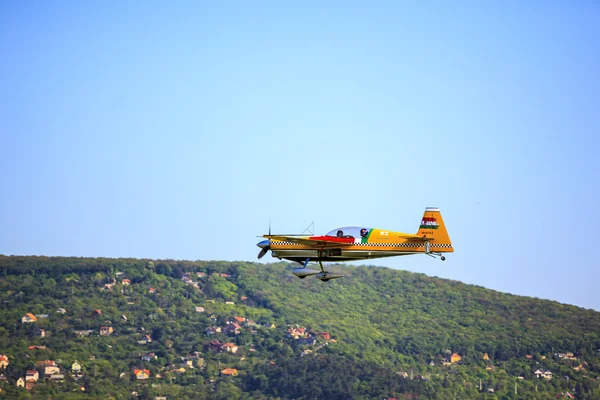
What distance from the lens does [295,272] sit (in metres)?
58.8

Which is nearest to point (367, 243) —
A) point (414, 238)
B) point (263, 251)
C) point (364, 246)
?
point (364, 246)

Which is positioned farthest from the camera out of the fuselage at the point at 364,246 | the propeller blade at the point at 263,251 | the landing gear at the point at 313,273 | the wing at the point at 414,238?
the propeller blade at the point at 263,251

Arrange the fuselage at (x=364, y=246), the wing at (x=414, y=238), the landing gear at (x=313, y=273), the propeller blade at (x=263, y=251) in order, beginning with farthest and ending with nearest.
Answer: the propeller blade at (x=263, y=251) < the fuselage at (x=364, y=246) < the wing at (x=414, y=238) < the landing gear at (x=313, y=273)

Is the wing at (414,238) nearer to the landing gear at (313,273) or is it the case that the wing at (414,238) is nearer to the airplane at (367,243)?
the airplane at (367,243)

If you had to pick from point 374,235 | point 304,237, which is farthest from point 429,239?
point 304,237

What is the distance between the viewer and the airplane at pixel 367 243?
5909 cm

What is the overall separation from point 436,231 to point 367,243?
13.1 ft

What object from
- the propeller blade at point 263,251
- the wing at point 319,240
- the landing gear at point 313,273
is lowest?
the landing gear at point 313,273

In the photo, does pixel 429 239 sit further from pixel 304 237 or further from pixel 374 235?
pixel 304 237

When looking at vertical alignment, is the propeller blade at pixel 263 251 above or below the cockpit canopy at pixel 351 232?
below

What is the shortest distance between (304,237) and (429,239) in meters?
7.10

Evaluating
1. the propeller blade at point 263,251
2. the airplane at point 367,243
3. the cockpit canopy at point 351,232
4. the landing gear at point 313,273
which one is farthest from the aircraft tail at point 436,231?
the propeller blade at point 263,251

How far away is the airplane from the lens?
59094mm

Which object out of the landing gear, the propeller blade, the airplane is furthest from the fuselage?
the propeller blade
